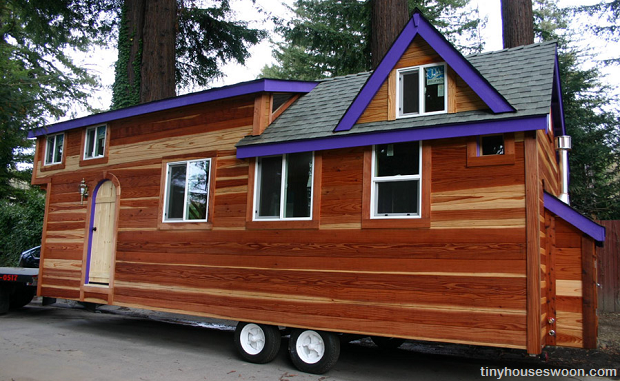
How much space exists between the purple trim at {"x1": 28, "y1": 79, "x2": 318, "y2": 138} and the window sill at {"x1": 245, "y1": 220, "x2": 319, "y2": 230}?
2345 mm

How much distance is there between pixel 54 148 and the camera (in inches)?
482

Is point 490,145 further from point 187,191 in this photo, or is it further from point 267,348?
point 187,191

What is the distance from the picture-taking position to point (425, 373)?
7.45m

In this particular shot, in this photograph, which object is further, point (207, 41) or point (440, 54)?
point (207, 41)

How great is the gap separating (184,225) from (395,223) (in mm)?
4308

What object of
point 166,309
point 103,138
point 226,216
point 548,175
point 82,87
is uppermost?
point 82,87

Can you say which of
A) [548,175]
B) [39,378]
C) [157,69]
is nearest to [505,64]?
[548,175]

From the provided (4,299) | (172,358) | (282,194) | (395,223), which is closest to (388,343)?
(395,223)

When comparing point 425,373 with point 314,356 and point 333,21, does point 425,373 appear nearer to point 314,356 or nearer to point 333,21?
point 314,356

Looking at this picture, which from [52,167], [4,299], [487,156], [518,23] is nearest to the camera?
[487,156]

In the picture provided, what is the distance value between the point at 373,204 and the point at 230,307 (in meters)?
3.11

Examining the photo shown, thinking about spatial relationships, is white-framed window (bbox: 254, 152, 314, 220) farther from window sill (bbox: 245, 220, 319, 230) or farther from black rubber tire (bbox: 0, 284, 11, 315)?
black rubber tire (bbox: 0, 284, 11, 315)

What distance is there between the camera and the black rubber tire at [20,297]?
1355 cm

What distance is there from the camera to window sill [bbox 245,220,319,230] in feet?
25.8
